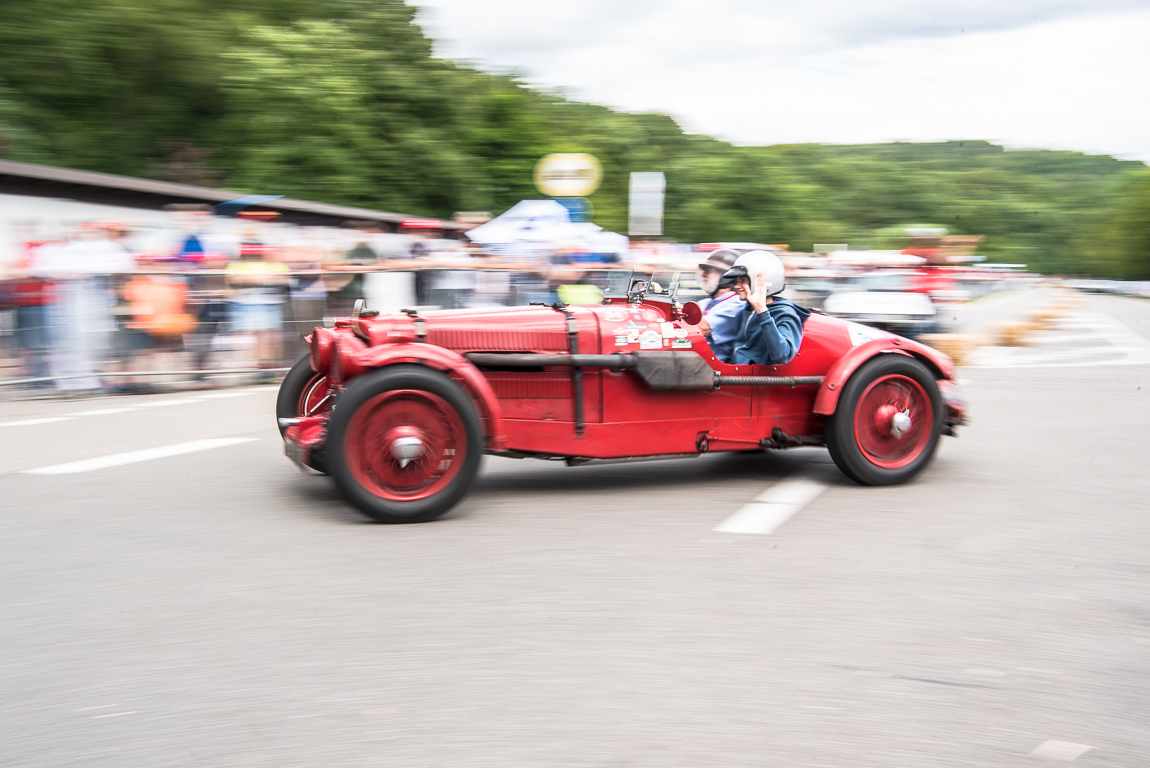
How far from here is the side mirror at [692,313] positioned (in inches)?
228

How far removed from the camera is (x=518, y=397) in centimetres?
544

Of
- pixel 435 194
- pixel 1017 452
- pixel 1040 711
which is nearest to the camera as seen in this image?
pixel 1040 711

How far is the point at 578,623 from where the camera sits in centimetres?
360

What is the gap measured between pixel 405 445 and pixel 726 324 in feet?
6.76

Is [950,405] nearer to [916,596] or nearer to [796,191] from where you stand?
[916,596]

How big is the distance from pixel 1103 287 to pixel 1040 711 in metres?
108

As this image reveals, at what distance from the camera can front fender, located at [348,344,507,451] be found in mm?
4980

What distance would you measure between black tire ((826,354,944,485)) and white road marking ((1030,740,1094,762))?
3094 mm

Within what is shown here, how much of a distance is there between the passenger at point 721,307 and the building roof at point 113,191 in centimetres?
1179

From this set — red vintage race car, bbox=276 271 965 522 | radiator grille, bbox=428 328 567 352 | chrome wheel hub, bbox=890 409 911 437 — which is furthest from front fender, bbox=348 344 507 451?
chrome wheel hub, bbox=890 409 911 437

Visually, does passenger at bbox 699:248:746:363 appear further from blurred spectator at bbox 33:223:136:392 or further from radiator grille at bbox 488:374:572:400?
blurred spectator at bbox 33:223:136:392

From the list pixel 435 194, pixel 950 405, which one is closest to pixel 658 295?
pixel 950 405

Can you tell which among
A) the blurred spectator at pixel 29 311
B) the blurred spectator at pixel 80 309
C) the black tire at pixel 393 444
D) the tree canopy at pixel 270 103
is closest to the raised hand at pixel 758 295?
the black tire at pixel 393 444

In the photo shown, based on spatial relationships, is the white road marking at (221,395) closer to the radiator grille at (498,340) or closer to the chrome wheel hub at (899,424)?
the radiator grille at (498,340)
